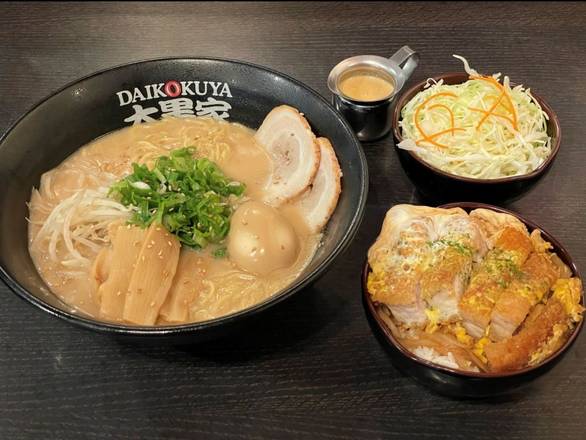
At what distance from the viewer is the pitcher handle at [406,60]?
2.62 meters

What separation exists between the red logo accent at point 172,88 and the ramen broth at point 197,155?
12cm

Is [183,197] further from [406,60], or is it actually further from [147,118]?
[406,60]

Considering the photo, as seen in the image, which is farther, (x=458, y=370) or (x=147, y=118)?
(x=147, y=118)

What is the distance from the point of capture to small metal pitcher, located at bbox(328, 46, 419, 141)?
95.5 inches

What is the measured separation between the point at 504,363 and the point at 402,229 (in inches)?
19.9

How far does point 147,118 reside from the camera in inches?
94.0

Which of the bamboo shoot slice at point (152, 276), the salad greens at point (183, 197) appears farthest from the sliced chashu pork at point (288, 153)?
the bamboo shoot slice at point (152, 276)

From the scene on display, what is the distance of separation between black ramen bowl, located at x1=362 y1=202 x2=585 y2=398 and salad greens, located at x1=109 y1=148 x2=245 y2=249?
567 millimetres

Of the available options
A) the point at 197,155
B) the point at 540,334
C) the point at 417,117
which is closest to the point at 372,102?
the point at 417,117

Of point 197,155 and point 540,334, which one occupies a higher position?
point 197,155

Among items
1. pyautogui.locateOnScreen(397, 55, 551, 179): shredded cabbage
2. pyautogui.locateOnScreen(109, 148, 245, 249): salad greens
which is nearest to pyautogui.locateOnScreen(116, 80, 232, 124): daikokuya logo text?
pyautogui.locateOnScreen(109, 148, 245, 249): salad greens

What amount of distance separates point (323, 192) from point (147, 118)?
88 centimetres

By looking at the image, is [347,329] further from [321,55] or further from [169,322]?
[321,55]

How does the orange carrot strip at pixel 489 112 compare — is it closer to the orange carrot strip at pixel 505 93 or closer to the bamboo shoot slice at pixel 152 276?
the orange carrot strip at pixel 505 93
